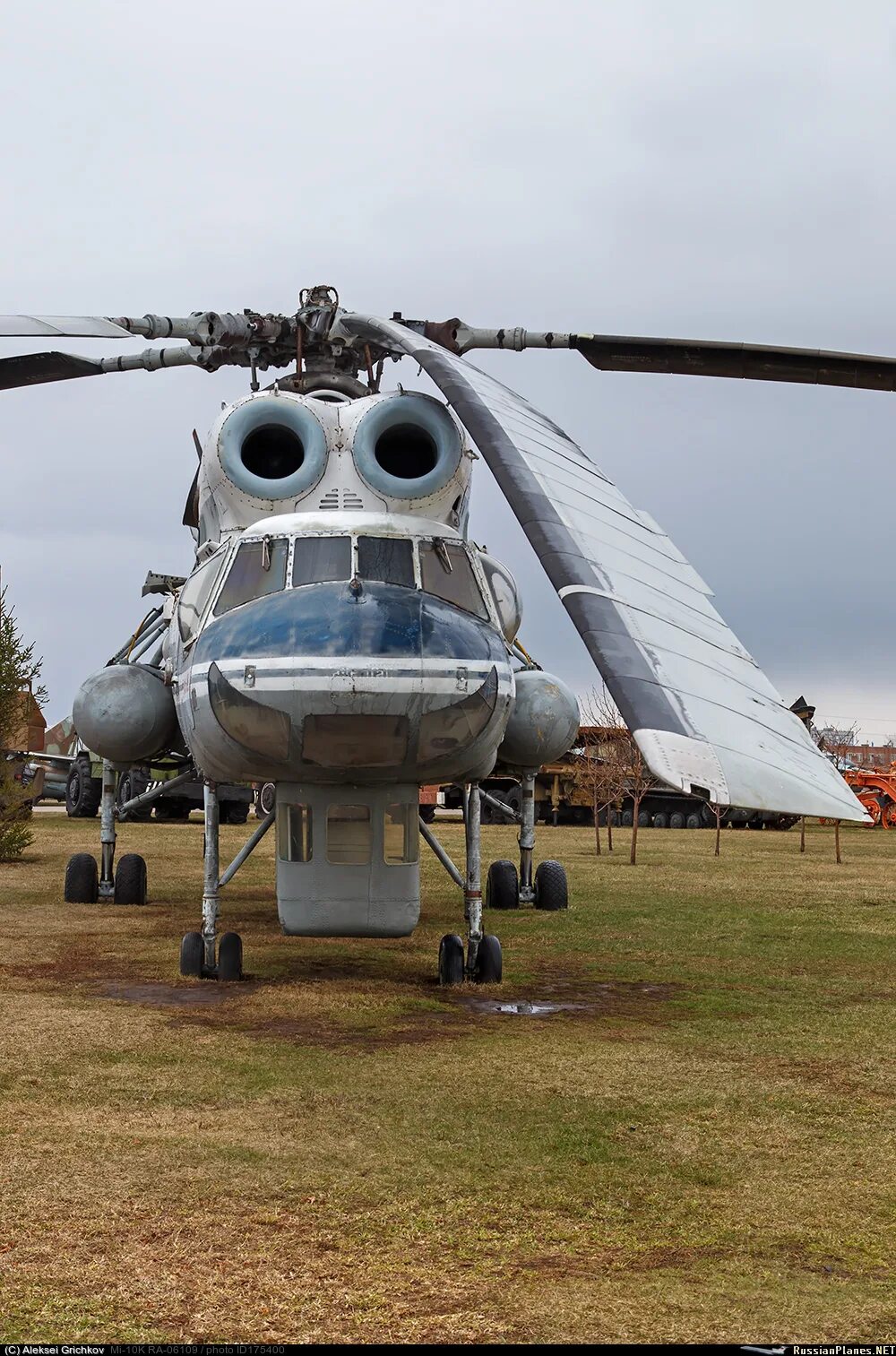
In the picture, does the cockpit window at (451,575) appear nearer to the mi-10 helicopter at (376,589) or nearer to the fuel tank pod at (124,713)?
the mi-10 helicopter at (376,589)

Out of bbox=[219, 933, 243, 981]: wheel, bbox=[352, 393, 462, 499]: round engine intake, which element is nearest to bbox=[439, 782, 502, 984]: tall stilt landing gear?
bbox=[219, 933, 243, 981]: wheel

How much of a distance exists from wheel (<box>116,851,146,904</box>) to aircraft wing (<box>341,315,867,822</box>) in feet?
31.2

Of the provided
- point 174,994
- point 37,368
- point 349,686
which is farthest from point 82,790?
point 349,686

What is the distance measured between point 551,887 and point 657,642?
36.4ft

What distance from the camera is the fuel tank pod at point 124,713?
13195 millimetres

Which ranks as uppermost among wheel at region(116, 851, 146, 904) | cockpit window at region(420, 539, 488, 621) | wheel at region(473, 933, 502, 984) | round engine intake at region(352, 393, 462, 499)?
round engine intake at region(352, 393, 462, 499)

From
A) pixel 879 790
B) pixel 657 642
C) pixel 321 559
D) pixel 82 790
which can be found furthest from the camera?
pixel 879 790

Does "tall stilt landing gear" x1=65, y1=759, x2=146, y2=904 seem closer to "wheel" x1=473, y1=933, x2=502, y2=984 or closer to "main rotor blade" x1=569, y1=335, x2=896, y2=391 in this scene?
"wheel" x1=473, y1=933, x2=502, y2=984

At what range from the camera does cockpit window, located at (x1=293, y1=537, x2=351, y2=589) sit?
9.02 m

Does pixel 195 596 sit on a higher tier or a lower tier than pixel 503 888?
higher

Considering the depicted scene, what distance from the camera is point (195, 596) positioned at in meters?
10.6

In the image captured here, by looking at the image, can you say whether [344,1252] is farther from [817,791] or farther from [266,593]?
[266,593]

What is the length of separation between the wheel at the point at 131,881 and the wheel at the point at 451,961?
21.8 ft

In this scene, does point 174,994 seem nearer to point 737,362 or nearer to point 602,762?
point 737,362
